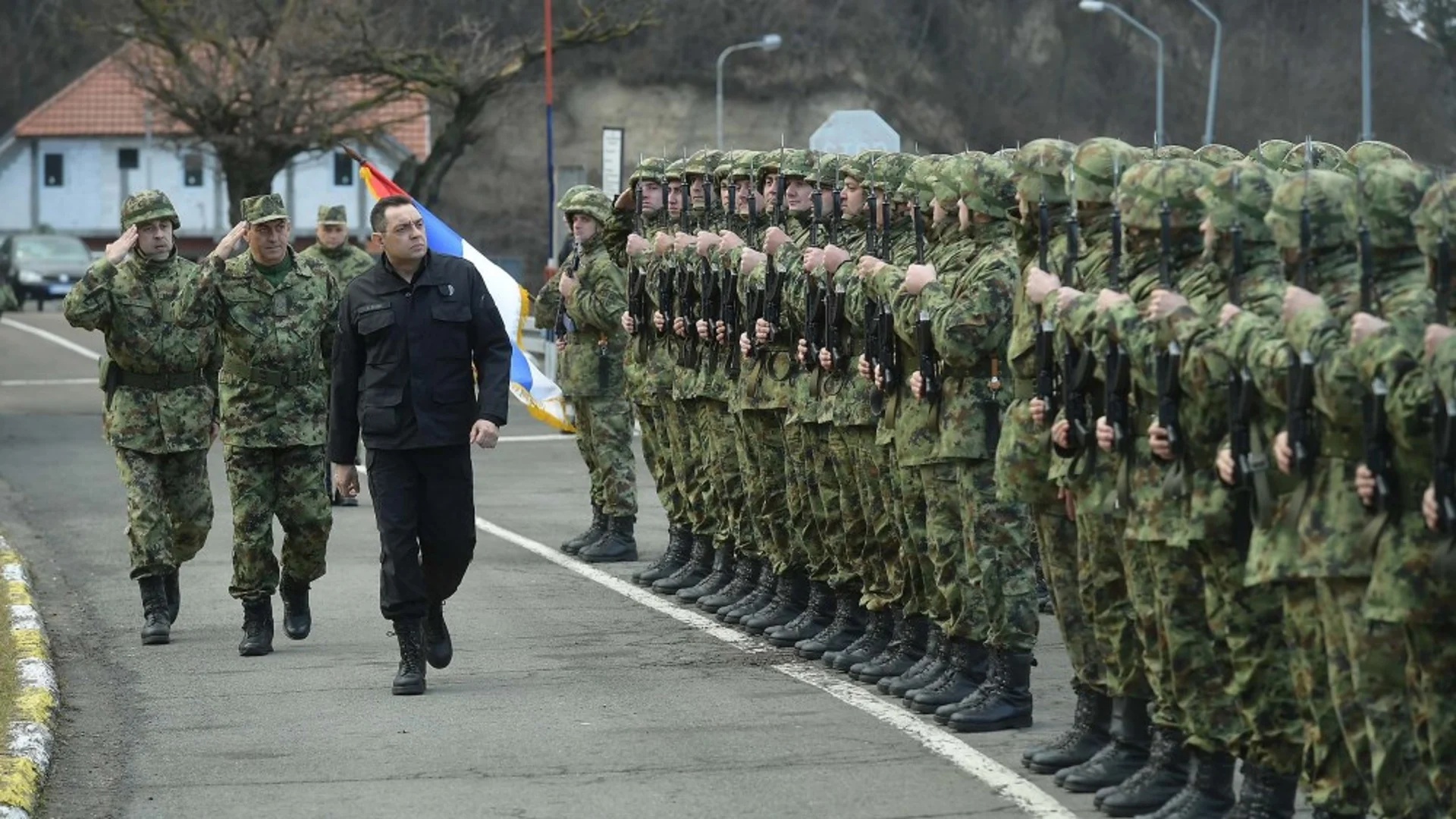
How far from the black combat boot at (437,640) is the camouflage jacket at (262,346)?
1.44 meters

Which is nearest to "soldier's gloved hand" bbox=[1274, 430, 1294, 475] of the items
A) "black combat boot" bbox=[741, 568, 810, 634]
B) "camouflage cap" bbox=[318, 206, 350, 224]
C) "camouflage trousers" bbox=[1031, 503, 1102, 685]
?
"camouflage trousers" bbox=[1031, 503, 1102, 685]

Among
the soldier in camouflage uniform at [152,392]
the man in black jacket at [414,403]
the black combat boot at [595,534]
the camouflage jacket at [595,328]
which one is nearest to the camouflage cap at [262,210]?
the soldier in camouflage uniform at [152,392]

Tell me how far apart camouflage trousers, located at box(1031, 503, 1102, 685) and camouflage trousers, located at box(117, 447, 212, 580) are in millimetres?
4834

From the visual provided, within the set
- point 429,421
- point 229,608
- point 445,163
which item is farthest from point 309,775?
point 445,163

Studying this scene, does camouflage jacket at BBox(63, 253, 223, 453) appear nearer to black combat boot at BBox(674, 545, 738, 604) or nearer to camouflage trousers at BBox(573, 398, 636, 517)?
black combat boot at BBox(674, 545, 738, 604)

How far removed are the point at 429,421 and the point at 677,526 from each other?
3787 mm

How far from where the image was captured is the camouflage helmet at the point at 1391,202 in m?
6.84

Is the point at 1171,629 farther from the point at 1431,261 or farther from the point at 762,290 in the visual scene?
the point at 762,290

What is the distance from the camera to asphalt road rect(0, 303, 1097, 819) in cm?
839

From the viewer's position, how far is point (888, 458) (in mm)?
10352

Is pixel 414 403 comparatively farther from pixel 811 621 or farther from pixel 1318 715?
pixel 1318 715

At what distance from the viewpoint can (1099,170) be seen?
8461mm

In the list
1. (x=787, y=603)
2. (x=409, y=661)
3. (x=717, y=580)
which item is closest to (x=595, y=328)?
(x=717, y=580)

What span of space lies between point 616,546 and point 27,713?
5728mm
